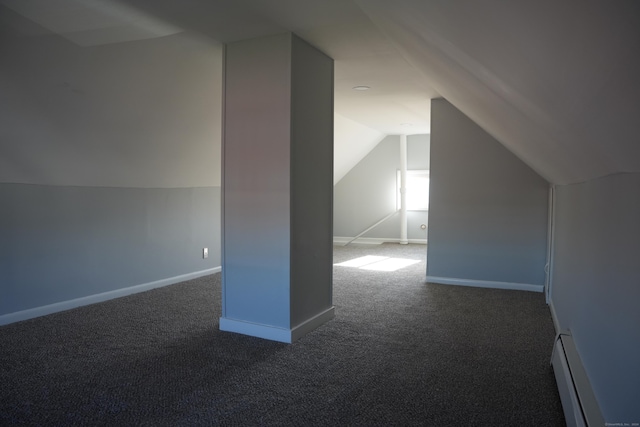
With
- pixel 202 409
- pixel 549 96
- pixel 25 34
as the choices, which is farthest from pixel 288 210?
pixel 549 96

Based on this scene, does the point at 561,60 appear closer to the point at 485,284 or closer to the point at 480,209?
the point at 480,209

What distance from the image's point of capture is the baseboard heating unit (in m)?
1.85

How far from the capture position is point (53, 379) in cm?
274

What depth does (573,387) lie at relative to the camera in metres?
2.21

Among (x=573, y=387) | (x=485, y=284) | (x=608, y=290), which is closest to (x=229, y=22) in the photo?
(x=608, y=290)

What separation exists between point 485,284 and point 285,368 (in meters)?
3.33

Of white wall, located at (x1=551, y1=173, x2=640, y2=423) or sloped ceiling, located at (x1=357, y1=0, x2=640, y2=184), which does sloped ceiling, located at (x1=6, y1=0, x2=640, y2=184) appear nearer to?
sloped ceiling, located at (x1=357, y1=0, x2=640, y2=184)

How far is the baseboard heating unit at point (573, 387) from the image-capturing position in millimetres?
1854

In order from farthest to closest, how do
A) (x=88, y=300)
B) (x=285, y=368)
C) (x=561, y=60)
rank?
(x=88, y=300), (x=285, y=368), (x=561, y=60)

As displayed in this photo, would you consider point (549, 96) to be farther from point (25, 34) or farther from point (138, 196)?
point (138, 196)

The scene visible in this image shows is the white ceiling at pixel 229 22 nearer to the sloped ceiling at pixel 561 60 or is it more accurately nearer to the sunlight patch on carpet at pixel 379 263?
the sloped ceiling at pixel 561 60

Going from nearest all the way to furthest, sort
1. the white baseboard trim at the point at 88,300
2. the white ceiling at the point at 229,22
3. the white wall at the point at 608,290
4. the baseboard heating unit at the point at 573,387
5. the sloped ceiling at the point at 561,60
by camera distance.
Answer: the sloped ceiling at the point at 561,60, the white wall at the point at 608,290, the baseboard heating unit at the point at 573,387, the white ceiling at the point at 229,22, the white baseboard trim at the point at 88,300

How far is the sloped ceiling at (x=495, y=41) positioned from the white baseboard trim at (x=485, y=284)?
251cm

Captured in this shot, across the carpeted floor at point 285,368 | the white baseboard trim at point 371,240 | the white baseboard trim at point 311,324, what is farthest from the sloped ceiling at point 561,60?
the white baseboard trim at point 371,240
